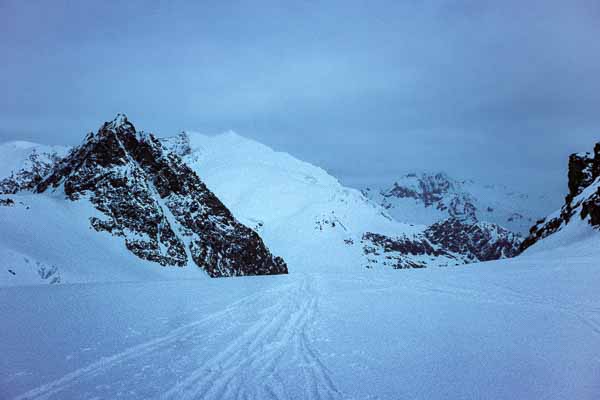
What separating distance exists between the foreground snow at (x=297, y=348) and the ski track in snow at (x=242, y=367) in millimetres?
29

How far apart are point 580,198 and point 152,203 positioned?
56.8 metres

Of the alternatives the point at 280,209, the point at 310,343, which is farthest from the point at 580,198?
the point at 280,209

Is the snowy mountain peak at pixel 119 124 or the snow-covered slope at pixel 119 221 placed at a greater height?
the snowy mountain peak at pixel 119 124

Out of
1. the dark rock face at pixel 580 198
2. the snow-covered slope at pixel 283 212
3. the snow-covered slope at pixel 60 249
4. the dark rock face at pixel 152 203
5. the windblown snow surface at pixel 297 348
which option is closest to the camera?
the windblown snow surface at pixel 297 348

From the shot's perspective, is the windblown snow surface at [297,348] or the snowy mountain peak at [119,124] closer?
the windblown snow surface at [297,348]

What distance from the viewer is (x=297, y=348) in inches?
309

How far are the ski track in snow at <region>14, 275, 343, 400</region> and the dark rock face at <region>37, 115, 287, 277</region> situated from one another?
29.5 metres

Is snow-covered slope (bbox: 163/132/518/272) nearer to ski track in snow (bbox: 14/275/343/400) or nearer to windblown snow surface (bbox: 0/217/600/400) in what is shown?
windblown snow surface (bbox: 0/217/600/400)

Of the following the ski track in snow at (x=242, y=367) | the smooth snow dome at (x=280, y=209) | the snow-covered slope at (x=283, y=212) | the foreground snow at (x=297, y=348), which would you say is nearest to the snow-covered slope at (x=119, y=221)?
the foreground snow at (x=297, y=348)

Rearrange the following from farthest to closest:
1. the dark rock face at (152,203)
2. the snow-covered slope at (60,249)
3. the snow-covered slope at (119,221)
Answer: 1. the dark rock face at (152,203)
2. the snow-covered slope at (119,221)
3. the snow-covered slope at (60,249)

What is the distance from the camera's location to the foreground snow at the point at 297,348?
5547 millimetres

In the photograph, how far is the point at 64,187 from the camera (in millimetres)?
38594

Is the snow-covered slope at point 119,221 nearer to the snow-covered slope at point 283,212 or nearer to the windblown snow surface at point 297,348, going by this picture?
the windblown snow surface at point 297,348

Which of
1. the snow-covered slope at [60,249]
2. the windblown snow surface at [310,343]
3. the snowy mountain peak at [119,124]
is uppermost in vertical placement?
the snowy mountain peak at [119,124]
